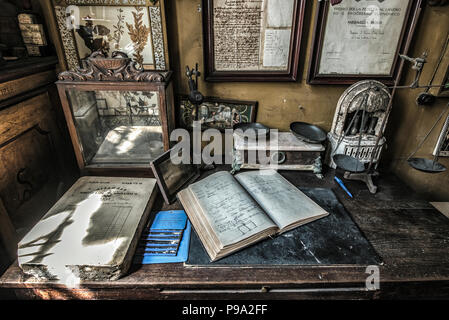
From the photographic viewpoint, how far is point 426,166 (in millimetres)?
1191

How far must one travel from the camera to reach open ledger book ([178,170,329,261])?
102 cm

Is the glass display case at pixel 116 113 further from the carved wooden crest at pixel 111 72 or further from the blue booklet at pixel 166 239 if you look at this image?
the blue booklet at pixel 166 239

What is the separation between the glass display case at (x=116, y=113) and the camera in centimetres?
122

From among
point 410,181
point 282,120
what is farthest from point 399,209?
point 282,120

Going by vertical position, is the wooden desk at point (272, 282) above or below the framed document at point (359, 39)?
below

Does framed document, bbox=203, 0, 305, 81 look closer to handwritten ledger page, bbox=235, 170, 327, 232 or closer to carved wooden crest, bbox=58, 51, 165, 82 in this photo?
carved wooden crest, bbox=58, 51, 165, 82

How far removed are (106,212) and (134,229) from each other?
0.19 meters

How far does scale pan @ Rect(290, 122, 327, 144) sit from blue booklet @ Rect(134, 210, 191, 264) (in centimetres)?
83

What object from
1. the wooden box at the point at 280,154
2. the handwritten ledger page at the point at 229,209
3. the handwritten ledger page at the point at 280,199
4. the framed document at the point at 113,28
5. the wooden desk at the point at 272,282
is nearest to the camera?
the wooden desk at the point at 272,282

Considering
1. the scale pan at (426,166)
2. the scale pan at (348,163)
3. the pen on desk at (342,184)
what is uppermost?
the scale pan at (426,166)

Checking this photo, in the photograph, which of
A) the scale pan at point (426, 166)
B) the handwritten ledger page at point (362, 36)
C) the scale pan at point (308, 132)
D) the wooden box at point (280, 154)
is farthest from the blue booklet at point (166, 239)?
the handwritten ledger page at point (362, 36)

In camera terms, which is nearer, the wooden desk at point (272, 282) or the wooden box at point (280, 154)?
the wooden desk at point (272, 282)

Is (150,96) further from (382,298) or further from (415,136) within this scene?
(415,136)

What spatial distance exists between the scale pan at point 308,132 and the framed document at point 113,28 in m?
0.89
